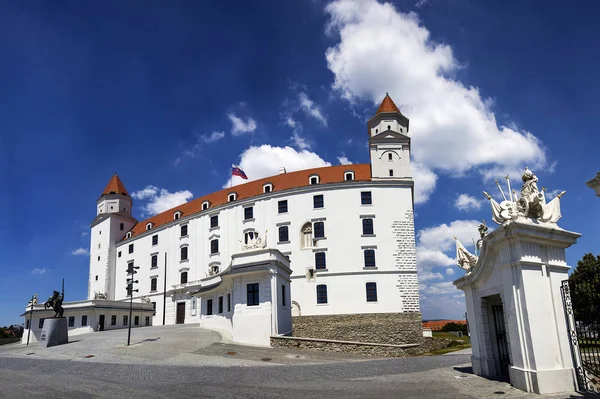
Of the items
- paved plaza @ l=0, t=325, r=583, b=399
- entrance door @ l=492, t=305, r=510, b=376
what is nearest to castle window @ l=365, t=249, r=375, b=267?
paved plaza @ l=0, t=325, r=583, b=399

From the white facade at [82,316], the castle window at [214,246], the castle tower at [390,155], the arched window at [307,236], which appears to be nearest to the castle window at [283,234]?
the arched window at [307,236]

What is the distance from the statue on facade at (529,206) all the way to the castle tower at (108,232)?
6016 cm

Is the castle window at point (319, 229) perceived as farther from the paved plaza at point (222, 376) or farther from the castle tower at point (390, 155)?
the paved plaza at point (222, 376)

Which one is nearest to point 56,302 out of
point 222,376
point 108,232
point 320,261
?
point 222,376

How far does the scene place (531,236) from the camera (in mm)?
11117

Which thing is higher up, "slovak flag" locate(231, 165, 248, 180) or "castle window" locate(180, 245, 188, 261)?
"slovak flag" locate(231, 165, 248, 180)

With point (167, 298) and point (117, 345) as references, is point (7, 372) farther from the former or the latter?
point (167, 298)

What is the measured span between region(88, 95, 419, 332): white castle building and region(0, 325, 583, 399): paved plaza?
1259 cm

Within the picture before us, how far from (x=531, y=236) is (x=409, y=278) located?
33.4m

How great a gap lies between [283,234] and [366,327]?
42.1 feet

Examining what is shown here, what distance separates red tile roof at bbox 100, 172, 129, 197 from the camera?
66.9m

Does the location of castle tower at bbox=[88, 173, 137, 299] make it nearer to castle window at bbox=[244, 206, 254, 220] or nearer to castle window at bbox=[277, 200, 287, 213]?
castle window at bbox=[244, 206, 254, 220]

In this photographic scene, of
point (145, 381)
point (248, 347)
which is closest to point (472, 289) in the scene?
point (145, 381)

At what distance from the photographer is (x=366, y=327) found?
41844 mm
